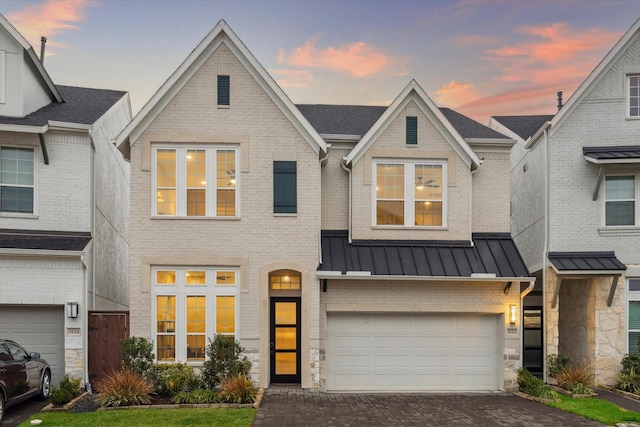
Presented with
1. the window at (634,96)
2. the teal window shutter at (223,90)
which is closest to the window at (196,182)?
the teal window shutter at (223,90)

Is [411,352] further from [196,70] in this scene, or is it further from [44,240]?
[44,240]

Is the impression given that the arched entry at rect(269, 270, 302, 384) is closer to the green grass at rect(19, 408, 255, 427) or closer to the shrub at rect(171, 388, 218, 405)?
the shrub at rect(171, 388, 218, 405)

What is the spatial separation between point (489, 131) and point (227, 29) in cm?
854

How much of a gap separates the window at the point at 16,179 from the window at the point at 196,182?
12.4ft

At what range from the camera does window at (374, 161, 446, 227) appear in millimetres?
17062

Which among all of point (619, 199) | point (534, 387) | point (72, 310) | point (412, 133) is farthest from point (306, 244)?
point (619, 199)

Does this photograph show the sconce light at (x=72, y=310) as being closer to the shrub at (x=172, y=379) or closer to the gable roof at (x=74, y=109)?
the shrub at (x=172, y=379)

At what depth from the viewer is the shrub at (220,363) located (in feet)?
47.4

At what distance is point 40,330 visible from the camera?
616 inches

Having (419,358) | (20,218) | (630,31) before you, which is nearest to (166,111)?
(20,218)

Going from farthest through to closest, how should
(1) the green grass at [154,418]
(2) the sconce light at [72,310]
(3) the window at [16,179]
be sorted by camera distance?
(3) the window at [16,179], (2) the sconce light at [72,310], (1) the green grass at [154,418]

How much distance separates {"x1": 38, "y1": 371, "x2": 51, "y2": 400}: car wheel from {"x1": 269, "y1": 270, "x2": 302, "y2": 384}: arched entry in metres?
5.67

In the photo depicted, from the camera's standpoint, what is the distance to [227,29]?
15750 millimetres

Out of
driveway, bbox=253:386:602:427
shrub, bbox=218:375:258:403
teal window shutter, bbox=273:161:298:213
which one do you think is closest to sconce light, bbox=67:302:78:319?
shrub, bbox=218:375:258:403
